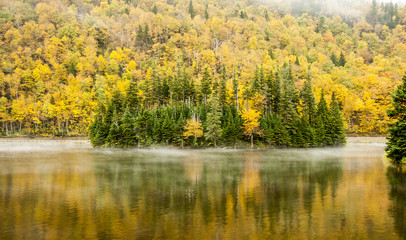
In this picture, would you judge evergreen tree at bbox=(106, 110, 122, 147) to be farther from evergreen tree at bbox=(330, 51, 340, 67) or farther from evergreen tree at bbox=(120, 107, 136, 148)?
evergreen tree at bbox=(330, 51, 340, 67)

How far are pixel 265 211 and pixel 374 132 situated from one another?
316ft

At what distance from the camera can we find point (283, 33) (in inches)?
7682

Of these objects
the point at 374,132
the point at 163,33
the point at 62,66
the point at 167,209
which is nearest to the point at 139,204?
the point at 167,209

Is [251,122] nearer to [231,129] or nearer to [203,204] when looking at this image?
[231,129]

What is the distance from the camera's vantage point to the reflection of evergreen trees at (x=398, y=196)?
17.9 metres

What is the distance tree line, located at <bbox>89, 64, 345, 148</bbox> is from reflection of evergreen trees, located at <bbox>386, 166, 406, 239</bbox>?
39.6m

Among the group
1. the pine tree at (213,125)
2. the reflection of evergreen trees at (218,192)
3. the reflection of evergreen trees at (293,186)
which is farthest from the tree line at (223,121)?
the reflection of evergreen trees at (218,192)

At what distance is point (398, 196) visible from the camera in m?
25.0

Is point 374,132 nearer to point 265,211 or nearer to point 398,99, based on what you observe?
point 398,99

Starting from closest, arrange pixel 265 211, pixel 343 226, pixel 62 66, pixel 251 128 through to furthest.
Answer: pixel 343 226 < pixel 265 211 < pixel 251 128 < pixel 62 66

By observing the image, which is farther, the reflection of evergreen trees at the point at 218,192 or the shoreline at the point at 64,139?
the shoreline at the point at 64,139

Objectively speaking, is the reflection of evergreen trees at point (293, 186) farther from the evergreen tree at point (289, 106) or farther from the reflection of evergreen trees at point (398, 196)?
the evergreen tree at point (289, 106)

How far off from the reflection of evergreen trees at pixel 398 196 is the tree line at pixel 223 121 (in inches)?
1559

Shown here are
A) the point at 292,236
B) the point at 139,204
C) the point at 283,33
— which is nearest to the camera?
the point at 292,236
